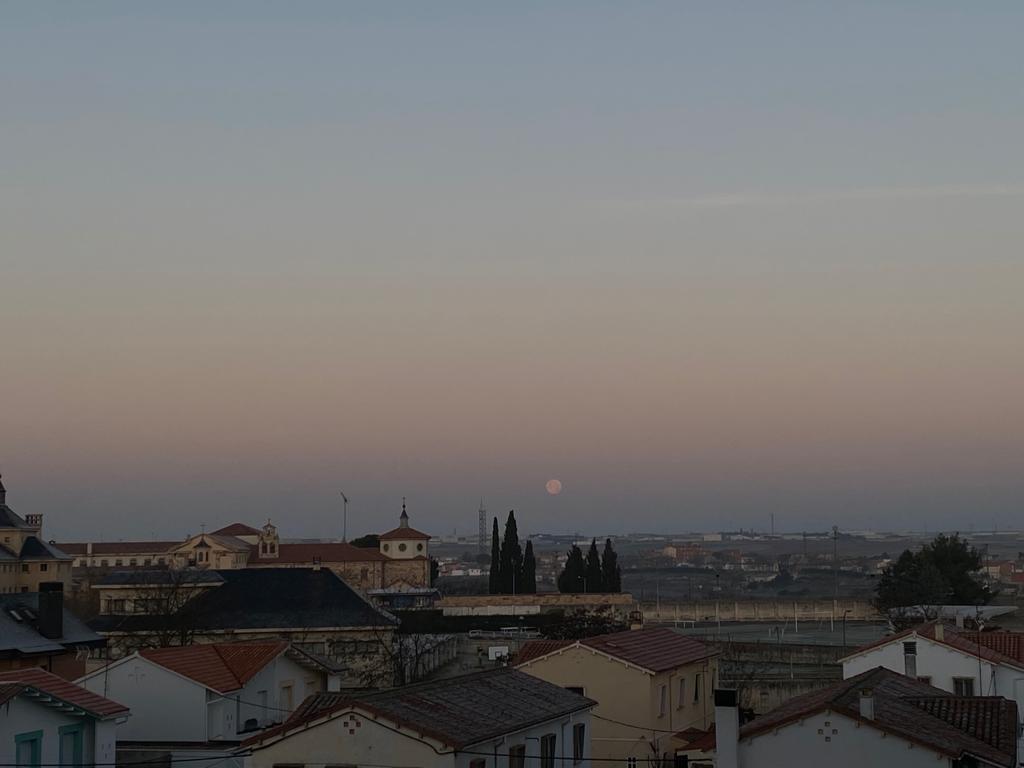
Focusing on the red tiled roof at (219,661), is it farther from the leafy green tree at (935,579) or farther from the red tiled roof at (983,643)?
the leafy green tree at (935,579)

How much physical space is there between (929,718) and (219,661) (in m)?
19.2

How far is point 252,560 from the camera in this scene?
138 metres

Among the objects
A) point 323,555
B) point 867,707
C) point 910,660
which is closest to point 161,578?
point 323,555

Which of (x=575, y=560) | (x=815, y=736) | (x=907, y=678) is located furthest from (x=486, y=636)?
(x=815, y=736)

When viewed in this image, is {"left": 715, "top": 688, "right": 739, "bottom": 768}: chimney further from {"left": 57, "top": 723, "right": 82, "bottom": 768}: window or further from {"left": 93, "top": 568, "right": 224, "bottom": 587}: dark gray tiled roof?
{"left": 93, "top": 568, "right": 224, "bottom": 587}: dark gray tiled roof

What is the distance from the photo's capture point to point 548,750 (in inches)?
1134

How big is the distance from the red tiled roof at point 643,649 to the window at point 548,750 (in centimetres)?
800

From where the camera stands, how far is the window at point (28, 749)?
Answer: 26.1 m

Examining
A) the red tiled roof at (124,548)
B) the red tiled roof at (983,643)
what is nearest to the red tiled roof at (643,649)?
the red tiled roof at (983,643)

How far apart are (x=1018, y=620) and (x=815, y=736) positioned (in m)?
59.2

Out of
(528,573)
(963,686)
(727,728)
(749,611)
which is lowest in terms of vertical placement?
(749,611)

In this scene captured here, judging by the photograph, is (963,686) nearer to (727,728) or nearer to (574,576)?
(727,728)

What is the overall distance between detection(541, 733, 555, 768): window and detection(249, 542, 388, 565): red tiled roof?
105203 mm

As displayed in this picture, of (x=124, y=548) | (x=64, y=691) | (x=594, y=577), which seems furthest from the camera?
(x=124, y=548)
